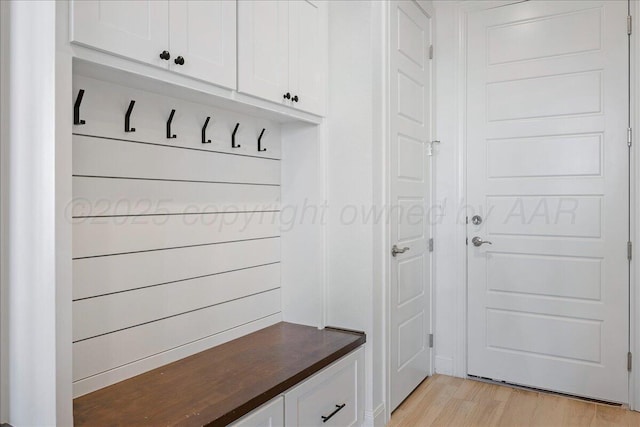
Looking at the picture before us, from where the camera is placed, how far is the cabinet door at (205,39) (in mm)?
1480

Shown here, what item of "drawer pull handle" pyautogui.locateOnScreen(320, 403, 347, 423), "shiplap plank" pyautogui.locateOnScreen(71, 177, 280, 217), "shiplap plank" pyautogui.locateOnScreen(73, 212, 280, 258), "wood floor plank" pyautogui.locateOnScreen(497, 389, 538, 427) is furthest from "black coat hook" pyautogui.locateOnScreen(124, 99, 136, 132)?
"wood floor plank" pyautogui.locateOnScreen(497, 389, 538, 427)

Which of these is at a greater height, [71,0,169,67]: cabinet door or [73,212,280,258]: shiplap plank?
[71,0,169,67]: cabinet door

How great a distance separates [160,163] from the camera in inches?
68.4

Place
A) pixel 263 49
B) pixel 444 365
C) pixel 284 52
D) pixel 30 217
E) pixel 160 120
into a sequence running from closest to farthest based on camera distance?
pixel 30 217 → pixel 160 120 → pixel 263 49 → pixel 284 52 → pixel 444 365

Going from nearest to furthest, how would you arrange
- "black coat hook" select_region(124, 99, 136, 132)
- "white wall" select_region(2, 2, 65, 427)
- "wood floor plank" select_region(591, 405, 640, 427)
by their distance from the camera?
"white wall" select_region(2, 2, 65, 427), "black coat hook" select_region(124, 99, 136, 132), "wood floor plank" select_region(591, 405, 640, 427)

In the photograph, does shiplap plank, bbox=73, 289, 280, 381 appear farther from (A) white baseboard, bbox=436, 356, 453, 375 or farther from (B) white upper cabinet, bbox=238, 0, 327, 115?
(A) white baseboard, bbox=436, 356, 453, 375

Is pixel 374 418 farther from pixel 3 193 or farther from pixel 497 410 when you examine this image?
pixel 3 193

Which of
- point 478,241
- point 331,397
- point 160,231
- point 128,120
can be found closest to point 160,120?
point 128,120

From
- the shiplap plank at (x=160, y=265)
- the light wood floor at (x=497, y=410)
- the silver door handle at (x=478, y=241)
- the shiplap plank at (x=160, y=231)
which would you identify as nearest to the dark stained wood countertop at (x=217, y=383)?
the shiplap plank at (x=160, y=265)

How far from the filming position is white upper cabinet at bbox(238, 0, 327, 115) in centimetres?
177

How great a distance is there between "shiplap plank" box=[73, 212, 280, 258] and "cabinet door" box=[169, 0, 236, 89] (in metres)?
0.58

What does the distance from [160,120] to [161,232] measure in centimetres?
44

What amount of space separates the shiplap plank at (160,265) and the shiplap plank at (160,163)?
0.99ft

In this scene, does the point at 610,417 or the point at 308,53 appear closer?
the point at 308,53
